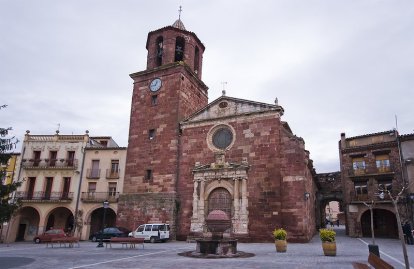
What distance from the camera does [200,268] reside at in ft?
28.7

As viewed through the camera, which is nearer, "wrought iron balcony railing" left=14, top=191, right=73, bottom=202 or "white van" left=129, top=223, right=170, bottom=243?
"white van" left=129, top=223, right=170, bottom=243

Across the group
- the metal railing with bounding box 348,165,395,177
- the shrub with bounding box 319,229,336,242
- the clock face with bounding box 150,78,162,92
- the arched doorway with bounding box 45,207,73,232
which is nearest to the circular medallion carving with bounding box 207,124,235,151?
the clock face with bounding box 150,78,162,92

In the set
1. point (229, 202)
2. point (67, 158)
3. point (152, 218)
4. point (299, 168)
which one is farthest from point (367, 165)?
point (67, 158)

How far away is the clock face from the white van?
34.4 feet

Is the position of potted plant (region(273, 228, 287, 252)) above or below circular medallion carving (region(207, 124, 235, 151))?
below

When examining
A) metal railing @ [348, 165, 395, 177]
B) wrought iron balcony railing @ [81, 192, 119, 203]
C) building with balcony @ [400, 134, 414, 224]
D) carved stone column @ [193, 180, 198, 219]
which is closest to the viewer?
carved stone column @ [193, 180, 198, 219]

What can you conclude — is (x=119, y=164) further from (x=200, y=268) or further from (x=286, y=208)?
(x=200, y=268)

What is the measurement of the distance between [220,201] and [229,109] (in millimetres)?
6456

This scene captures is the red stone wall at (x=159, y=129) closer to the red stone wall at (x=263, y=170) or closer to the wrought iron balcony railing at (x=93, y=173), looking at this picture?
the red stone wall at (x=263, y=170)

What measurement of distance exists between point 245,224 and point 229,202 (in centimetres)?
185

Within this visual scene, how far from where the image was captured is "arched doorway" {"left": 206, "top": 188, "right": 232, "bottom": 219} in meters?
20.6

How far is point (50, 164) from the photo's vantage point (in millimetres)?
30062

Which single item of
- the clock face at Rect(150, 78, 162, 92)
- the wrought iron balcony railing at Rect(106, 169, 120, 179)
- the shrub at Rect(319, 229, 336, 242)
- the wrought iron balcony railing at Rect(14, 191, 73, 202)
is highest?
the clock face at Rect(150, 78, 162, 92)

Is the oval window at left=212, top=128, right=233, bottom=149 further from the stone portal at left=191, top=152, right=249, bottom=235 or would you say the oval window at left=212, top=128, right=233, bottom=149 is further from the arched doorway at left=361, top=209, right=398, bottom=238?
the arched doorway at left=361, top=209, right=398, bottom=238
